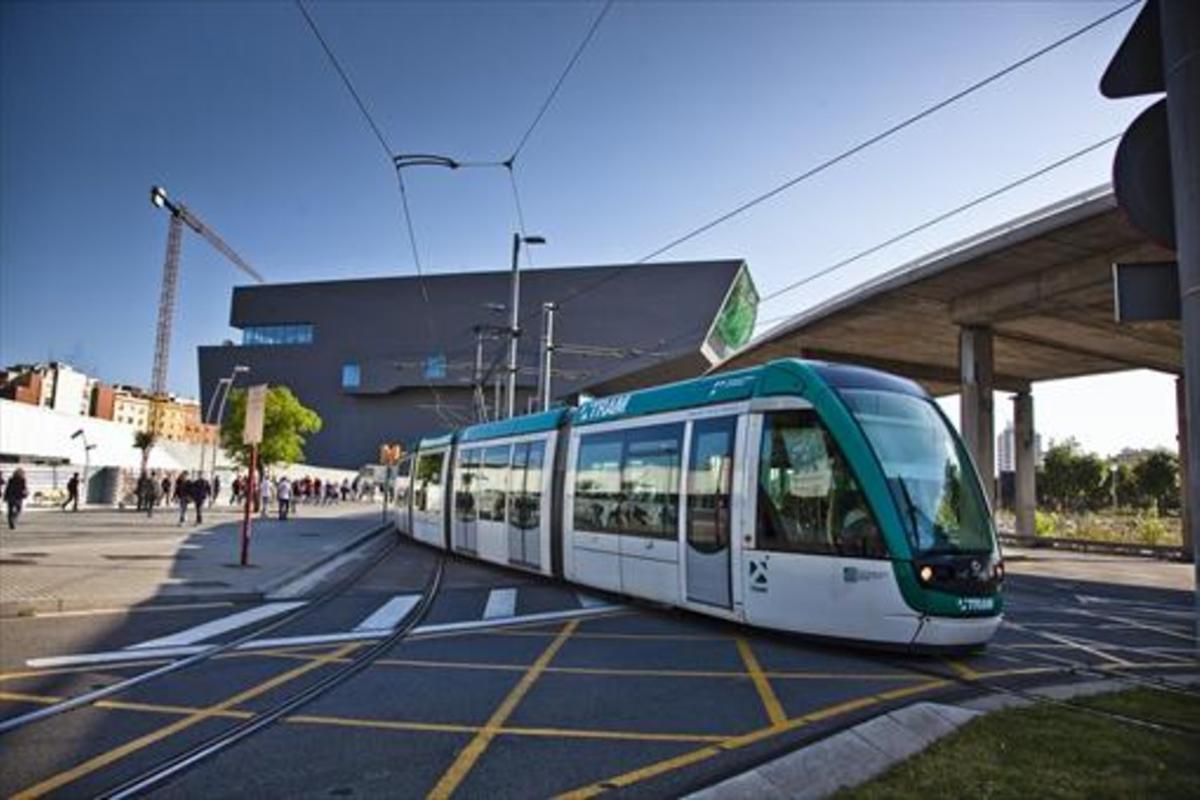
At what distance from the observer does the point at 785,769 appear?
5105 millimetres

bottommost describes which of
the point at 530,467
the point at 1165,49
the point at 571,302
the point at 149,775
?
the point at 149,775

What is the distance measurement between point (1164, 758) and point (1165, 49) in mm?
5925

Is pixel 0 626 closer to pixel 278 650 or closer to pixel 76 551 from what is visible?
pixel 278 650

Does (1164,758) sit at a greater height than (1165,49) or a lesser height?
lesser

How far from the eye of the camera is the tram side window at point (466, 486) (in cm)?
1823

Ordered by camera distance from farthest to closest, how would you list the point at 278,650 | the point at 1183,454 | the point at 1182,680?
the point at 1183,454
the point at 278,650
the point at 1182,680

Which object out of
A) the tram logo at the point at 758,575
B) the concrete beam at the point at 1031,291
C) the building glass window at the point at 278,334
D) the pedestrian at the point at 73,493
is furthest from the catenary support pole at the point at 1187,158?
the building glass window at the point at 278,334

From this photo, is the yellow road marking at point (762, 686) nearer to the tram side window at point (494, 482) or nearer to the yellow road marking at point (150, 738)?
the yellow road marking at point (150, 738)

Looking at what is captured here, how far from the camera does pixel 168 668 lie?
799cm

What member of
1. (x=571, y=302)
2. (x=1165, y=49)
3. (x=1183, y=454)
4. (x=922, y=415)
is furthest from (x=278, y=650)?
(x=571, y=302)

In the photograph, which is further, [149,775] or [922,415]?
[922,415]

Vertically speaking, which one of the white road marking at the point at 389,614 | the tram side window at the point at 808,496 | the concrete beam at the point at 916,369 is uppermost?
the concrete beam at the point at 916,369

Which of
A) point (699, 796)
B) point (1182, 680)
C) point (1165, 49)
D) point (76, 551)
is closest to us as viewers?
point (699, 796)

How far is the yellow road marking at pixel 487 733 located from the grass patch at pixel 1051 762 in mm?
2161
